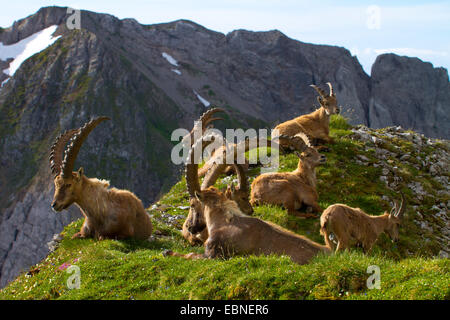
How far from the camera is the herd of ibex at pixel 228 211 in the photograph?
28.5 feet

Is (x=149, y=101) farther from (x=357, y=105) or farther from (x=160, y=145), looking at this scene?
(x=357, y=105)

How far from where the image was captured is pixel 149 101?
17600 cm


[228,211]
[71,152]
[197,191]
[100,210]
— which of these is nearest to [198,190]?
[197,191]

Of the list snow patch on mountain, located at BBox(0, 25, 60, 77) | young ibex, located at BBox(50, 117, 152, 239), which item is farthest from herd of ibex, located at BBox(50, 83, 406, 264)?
snow patch on mountain, located at BBox(0, 25, 60, 77)

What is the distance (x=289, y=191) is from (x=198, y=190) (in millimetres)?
4021

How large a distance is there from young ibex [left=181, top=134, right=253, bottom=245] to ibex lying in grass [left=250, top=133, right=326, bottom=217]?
7.10 feet

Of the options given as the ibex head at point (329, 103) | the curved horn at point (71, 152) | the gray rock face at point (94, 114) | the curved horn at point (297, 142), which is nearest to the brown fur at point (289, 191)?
the curved horn at point (297, 142)

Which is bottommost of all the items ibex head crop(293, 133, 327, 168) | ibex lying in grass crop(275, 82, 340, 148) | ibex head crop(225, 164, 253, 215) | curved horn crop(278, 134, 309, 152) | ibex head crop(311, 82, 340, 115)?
ibex head crop(225, 164, 253, 215)

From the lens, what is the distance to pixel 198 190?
9.90 m

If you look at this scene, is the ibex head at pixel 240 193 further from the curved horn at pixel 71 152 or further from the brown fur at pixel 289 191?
the curved horn at pixel 71 152

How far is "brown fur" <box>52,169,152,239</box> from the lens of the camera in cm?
1091

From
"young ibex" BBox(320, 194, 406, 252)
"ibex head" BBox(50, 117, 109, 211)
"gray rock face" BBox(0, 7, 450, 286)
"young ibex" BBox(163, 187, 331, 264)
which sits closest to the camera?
"young ibex" BBox(163, 187, 331, 264)

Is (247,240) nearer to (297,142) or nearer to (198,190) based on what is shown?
(198,190)

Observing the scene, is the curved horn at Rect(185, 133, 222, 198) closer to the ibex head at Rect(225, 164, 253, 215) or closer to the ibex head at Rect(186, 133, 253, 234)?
the ibex head at Rect(186, 133, 253, 234)
